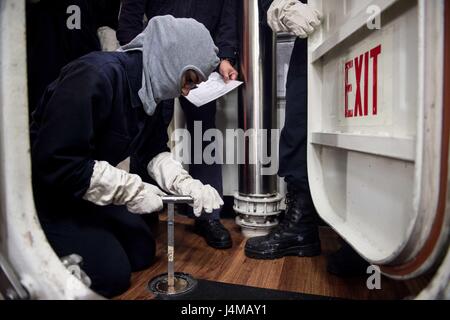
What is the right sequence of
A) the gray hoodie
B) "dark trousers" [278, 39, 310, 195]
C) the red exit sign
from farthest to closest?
1. "dark trousers" [278, 39, 310, 195]
2. the gray hoodie
3. the red exit sign

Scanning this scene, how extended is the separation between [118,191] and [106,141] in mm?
183

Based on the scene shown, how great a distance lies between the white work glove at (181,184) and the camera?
3.38 ft

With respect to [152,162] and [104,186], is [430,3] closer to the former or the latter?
[104,186]

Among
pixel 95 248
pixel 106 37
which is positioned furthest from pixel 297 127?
pixel 106 37

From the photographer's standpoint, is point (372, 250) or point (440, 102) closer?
point (440, 102)

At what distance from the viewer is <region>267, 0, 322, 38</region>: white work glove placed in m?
1.01

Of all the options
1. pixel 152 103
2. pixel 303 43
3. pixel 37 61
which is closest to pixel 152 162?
pixel 152 103

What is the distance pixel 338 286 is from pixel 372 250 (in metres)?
0.28

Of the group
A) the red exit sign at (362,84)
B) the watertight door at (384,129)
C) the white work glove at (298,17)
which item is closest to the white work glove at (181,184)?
the watertight door at (384,129)

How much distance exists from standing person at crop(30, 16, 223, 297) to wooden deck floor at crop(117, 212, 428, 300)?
0.32 feet

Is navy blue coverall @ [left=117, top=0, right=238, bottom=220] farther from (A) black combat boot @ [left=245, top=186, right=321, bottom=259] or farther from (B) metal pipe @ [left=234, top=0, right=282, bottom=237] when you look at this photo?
(A) black combat boot @ [left=245, top=186, right=321, bottom=259]

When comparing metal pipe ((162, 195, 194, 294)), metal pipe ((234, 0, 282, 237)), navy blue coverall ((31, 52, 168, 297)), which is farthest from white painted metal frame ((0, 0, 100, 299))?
metal pipe ((234, 0, 282, 237))

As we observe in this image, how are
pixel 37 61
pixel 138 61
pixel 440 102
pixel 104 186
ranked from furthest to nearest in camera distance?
pixel 37 61 < pixel 138 61 < pixel 104 186 < pixel 440 102

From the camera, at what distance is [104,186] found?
2.72ft
